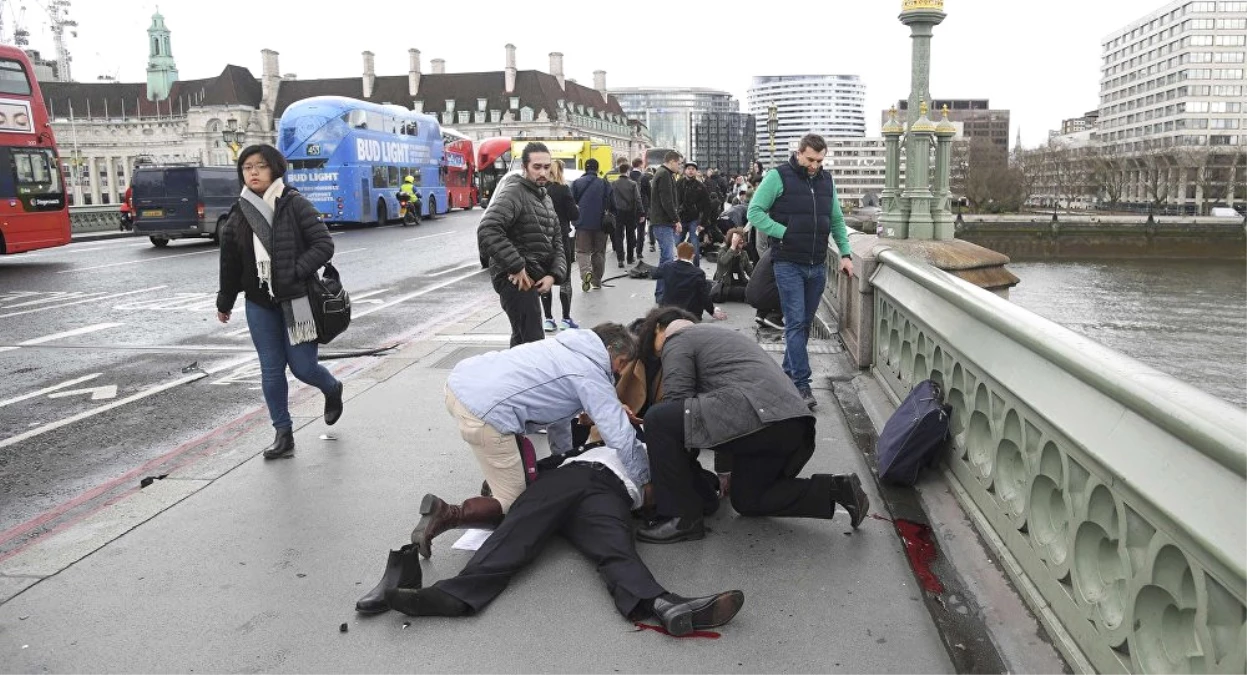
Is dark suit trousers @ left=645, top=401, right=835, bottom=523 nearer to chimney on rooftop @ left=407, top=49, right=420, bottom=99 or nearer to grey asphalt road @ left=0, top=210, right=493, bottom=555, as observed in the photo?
grey asphalt road @ left=0, top=210, right=493, bottom=555

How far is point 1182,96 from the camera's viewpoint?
136125 mm

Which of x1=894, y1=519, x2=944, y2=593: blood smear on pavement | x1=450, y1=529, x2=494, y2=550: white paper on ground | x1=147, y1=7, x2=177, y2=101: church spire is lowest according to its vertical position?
x1=894, y1=519, x2=944, y2=593: blood smear on pavement

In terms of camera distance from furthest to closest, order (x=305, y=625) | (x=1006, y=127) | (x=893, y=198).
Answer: (x=1006, y=127), (x=893, y=198), (x=305, y=625)

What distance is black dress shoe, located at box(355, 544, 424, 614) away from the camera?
3.68 metres

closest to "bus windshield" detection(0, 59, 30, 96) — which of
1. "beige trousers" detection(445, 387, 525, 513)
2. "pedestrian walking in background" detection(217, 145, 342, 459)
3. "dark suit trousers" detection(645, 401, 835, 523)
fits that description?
"pedestrian walking in background" detection(217, 145, 342, 459)

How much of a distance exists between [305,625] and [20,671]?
36.3 inches

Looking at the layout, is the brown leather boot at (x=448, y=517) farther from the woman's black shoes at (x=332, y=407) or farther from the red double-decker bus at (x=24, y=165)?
the red double-decker bus at (x=24, y=165)

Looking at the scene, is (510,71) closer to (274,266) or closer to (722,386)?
(274,266)

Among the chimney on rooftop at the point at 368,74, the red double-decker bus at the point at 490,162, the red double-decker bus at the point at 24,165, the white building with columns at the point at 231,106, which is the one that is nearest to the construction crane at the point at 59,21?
the white building with columns at the point at 231,106

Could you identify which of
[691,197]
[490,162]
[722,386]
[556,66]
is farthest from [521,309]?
[556,66]

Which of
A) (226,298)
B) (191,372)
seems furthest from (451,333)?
(226,298)

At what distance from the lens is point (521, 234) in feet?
23.1

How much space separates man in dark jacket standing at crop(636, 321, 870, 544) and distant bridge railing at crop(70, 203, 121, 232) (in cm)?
3299

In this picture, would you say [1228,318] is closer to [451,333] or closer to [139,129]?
[451,333]
